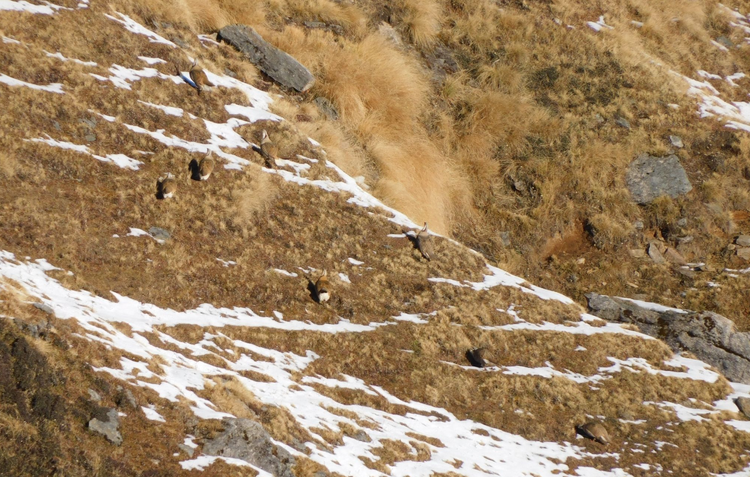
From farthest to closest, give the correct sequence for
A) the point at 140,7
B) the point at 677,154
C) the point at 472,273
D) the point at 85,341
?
the point at 677,154
the point at 140,7
the point at 472,273
the point at 85,341

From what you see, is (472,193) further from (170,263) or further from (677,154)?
(170,263)

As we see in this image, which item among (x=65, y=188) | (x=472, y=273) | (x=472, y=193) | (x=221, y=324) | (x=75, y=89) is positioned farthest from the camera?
(x=472, y=193)

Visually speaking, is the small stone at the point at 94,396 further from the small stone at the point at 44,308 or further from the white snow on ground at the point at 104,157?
the white snow on ground at the point at 104,157

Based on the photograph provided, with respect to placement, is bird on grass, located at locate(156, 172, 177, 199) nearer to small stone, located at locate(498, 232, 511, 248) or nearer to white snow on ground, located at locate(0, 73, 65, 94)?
white snow on ground, located at locate(0, 73, 65, 94)

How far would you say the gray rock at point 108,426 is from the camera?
7059 millimetres

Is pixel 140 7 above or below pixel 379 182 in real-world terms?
above

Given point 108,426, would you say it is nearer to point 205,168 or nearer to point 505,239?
point 205,168

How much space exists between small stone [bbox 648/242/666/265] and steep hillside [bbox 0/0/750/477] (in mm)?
6937

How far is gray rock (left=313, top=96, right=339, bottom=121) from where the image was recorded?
20.2 metres

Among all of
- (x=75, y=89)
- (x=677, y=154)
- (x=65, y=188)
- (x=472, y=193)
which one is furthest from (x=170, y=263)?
(x=677, y=154)

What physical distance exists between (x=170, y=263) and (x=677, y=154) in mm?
20171

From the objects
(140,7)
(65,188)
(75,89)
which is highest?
(140,7)

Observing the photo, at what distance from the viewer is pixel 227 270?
43.1 feet

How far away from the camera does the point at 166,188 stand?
13.6 metres
